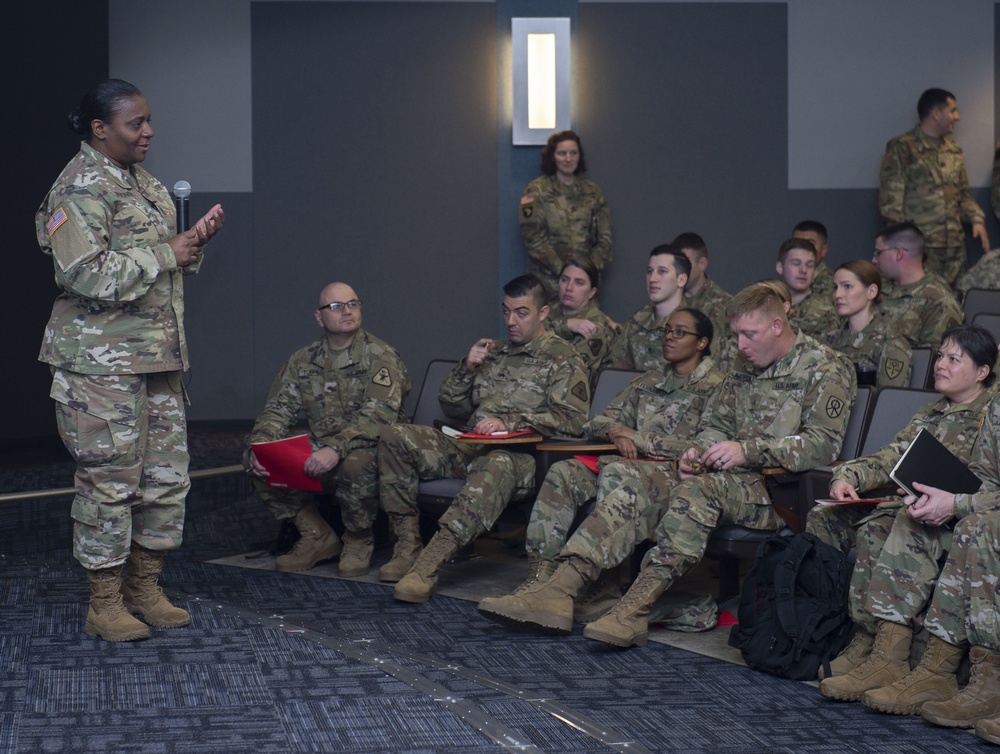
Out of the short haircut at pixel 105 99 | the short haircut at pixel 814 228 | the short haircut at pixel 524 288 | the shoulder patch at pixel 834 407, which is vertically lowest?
the shoulder patch at pixel 834 407

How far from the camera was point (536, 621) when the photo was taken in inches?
141

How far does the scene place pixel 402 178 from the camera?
6941 mm

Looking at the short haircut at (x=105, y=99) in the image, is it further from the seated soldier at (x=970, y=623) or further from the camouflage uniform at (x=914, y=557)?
the seated soldier at (x=970, y=623)

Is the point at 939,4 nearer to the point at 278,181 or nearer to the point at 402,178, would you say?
the point at 402,178

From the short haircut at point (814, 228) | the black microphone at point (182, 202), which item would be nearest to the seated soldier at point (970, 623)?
the black microphone at point (182, 202)

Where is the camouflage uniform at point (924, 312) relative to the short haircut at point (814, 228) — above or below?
below

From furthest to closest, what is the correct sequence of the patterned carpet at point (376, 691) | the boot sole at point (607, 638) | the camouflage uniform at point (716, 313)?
the camouflage uniform at point (716, 313) < the boot sole at point (607, 638) < the patterned carpet at point (376, 691)

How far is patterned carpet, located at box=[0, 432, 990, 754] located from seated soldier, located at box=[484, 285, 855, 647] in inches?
5.1

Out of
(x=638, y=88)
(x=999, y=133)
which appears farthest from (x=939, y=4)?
(x=638, y=88)

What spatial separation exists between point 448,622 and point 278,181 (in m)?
3.70

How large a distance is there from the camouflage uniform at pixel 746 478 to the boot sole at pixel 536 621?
0.19m

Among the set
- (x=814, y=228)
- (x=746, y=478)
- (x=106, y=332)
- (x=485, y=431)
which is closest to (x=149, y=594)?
(x=106, y=332)

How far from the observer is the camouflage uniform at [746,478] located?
3559 mm

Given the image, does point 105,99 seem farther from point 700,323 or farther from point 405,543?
point 700,323
